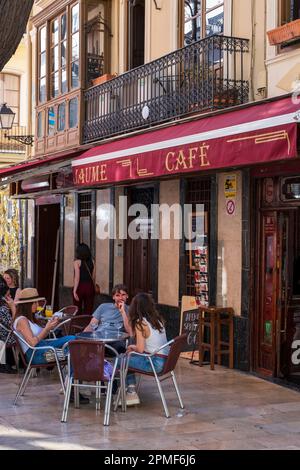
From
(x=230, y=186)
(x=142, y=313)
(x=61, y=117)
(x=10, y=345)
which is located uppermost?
(x=61, y=117)

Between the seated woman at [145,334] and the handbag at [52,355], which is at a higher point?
the seated woman at [145,334]

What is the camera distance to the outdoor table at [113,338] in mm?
7691

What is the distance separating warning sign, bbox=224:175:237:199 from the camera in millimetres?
10297

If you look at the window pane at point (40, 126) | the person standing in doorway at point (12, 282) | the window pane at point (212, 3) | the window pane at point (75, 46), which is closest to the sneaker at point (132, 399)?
the person standing in doorway at point (12, 282)

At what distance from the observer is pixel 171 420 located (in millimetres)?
7363

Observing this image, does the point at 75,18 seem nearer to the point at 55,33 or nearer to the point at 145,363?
the point at 55,33

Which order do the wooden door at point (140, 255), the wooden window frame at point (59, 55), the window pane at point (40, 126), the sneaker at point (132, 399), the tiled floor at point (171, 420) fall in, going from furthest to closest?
the window pane at point (40, 126), the wooden window frame at point (59, 55), the wooden door at point (140, 255), the sneaker at point (132, 399), the tiled floor at point (171, 420)

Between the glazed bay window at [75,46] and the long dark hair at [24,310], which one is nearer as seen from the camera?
the long dark hair at [24,310]

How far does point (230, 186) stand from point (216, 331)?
2.02 metres

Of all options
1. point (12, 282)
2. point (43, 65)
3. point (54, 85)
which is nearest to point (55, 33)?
point (43, 65)

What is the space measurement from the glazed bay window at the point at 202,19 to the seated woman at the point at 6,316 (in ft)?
15.7

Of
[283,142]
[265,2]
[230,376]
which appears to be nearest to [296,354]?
[230,376]

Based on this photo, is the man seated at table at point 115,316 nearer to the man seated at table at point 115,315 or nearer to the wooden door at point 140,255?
the man seated at table at point 115,315
